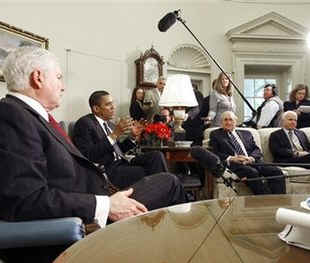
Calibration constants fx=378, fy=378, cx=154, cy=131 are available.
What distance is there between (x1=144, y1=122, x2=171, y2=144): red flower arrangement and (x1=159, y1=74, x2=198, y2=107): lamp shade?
0.22m

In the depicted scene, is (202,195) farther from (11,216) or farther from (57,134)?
(11,216)

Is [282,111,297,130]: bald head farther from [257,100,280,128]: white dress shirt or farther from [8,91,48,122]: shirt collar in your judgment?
[8,91,48,122]: shirt collar

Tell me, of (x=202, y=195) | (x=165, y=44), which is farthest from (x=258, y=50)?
(x=202, y=195)

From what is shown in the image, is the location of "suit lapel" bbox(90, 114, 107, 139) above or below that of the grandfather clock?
below

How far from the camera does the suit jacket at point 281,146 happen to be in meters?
3.72

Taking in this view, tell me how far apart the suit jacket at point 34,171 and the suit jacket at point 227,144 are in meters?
2.34

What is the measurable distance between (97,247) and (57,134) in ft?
2.27

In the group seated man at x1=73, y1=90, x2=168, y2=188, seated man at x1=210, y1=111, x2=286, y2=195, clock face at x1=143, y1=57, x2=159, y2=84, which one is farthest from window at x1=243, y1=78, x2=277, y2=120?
seated man at x1=73, y1=90, x2=168, y2=188

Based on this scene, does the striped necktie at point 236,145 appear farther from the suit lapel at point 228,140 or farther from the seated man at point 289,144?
the seated man at point 289,144

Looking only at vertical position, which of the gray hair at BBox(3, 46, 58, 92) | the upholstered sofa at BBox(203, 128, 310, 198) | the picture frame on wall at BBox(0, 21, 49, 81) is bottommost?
the upholstered sofa at BBox(203, 128, 310, 198)

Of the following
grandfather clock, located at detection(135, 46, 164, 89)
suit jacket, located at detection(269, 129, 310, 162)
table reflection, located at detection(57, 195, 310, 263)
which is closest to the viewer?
table reflection, located at detection(57, 195, 310, 263)

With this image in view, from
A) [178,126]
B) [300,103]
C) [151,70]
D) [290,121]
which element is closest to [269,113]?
[300,103]

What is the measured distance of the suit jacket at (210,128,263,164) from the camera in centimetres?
354

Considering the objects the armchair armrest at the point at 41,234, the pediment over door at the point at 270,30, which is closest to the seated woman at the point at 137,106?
the pediment over door at the point at 270,30
